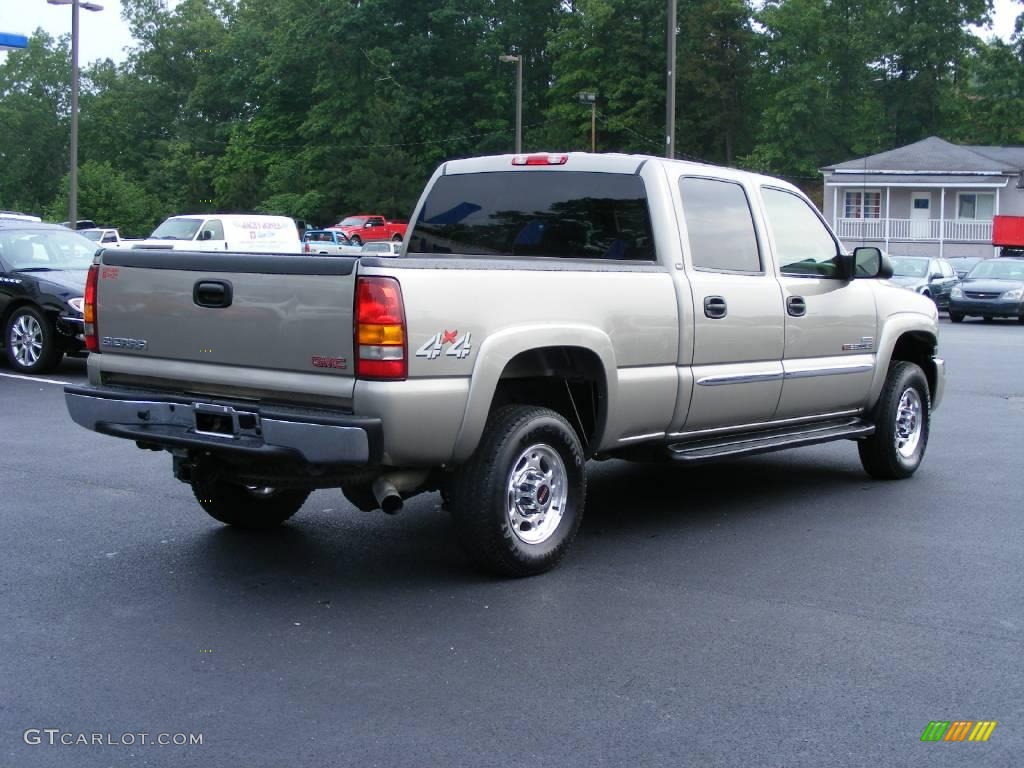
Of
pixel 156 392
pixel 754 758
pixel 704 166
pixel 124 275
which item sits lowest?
pixel 754 758

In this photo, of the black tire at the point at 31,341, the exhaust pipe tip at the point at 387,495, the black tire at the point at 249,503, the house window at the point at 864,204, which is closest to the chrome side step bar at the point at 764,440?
the exhaust pipe tip at the point at 387,495

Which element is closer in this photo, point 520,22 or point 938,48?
point 938,48

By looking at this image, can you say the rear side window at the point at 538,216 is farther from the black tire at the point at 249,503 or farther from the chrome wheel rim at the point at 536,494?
the black tire at the point at 249,503

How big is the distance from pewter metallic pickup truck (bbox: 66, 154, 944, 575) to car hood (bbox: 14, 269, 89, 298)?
26.5 ft

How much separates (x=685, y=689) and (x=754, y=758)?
0.63m

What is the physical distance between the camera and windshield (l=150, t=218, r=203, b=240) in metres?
30.6

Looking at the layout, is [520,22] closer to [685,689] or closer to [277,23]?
[277,23]

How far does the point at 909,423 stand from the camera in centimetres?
902

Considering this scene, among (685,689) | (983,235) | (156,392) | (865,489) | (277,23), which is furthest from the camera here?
(277,23)

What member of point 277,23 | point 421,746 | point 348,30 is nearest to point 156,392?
point 421,746

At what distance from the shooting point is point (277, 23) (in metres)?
86.3

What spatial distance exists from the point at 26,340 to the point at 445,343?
10.5m

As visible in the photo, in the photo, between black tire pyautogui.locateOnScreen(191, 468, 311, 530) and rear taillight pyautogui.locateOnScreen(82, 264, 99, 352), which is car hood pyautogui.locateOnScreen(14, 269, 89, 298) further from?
rear taillight pyautogui.locateOnScreen(82, 264, 99, 352)

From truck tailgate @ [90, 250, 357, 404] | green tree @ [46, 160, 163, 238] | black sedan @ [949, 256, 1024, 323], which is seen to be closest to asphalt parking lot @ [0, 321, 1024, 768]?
truck tailgate @ [90, 250, 357, 404]
